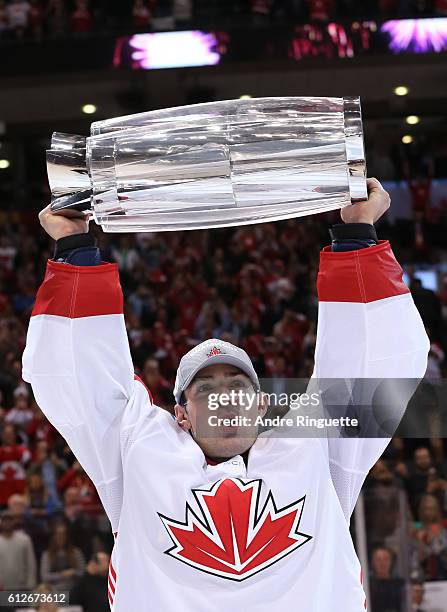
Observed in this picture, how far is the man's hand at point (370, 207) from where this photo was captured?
1798 millimetres

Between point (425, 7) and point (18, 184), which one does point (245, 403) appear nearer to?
point (425, 7)

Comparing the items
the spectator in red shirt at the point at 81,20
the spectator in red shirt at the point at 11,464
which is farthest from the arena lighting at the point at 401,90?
the spectator in red shirt at the point at 11,464

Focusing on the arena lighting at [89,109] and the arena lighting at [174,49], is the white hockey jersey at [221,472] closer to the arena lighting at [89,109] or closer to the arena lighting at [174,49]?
the arena lighting at [174,49]

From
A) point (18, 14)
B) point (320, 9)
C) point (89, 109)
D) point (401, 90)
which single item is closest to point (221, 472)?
point (320, 9)

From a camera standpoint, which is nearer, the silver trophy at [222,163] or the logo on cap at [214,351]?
the silver trophy at [222,163]

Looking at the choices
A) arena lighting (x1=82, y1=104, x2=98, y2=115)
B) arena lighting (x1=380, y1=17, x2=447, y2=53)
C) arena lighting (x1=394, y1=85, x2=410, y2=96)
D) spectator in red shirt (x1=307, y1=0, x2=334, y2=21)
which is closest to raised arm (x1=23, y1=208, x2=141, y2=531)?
arena lighting (x1=380, y1=17, x2=447, y2=53)

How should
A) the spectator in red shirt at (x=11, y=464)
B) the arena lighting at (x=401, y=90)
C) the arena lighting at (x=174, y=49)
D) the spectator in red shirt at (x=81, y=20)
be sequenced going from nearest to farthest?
1. the spectator in red shirt at (x=11, y=464)
2. the arena lighting at (x=174, y=49)
3. the spectator in red shirt at (x=81, y=20)
4. the arena lighting at (x=401, y=90)

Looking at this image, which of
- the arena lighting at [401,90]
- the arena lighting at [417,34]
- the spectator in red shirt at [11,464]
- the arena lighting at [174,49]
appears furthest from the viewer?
the arena lighting at [401,90]

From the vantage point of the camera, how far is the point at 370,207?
1797 millimetres

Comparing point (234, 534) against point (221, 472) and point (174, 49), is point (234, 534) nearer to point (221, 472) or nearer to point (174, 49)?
point (221, 472)

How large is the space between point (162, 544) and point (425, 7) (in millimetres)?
9441

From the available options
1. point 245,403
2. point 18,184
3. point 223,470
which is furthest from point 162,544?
point 18,184

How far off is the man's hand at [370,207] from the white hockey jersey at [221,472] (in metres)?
0.06

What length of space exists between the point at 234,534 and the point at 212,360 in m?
0.32
